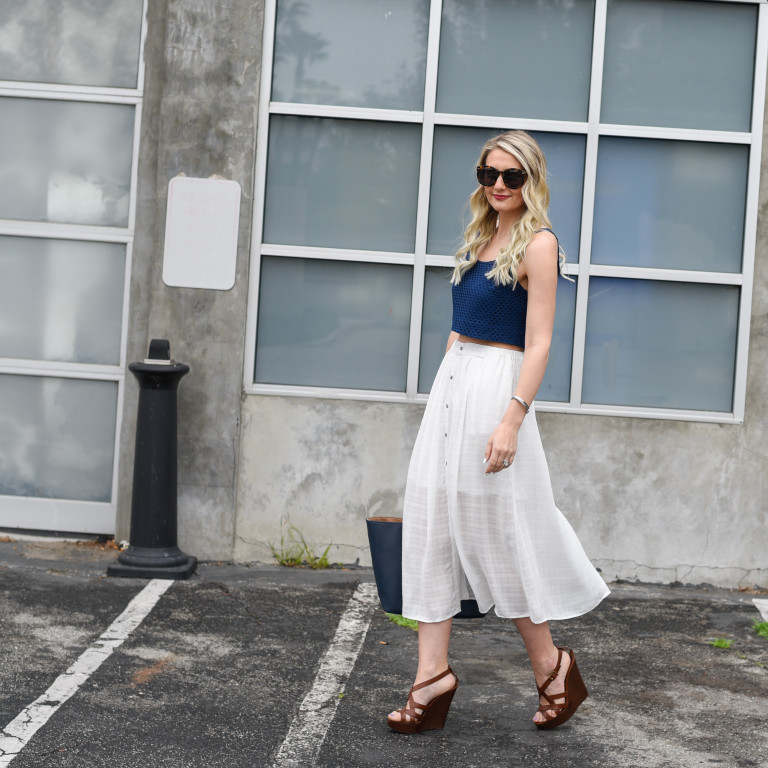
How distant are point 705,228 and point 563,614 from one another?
333 centimetres

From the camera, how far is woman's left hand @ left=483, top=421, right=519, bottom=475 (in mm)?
3549

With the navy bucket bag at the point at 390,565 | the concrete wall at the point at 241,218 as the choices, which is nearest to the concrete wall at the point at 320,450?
the concrete wall at the point at 241,218

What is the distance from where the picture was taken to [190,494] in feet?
20.7

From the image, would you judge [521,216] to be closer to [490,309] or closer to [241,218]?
[490,309]

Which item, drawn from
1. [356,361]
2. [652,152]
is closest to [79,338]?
[356,361]

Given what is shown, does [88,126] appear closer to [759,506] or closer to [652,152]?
[652,152]

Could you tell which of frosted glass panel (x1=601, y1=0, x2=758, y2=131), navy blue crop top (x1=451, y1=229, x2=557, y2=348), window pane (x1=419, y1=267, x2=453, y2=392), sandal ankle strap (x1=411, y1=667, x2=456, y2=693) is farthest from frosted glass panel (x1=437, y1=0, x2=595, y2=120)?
sandal ankle strap (x1=411, y1=667, x2=456, y2=693)

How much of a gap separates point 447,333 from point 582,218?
1031mm

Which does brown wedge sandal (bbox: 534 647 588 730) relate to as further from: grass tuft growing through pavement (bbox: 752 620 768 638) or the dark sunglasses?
grass tuft growing through pavement (bbox: 752 620 768 638)

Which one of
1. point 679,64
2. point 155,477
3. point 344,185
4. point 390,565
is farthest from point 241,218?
point 390,565

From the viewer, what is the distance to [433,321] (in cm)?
636

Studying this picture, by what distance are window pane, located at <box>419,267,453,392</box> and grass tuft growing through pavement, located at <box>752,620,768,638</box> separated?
86.9 inches

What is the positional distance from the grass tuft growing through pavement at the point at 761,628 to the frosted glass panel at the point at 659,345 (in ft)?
4.52

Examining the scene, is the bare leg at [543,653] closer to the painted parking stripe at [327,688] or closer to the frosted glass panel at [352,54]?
the painted parking stripe at [327,688]
